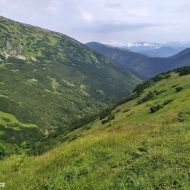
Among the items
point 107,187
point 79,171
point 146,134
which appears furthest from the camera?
point 146,134

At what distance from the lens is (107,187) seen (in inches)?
413

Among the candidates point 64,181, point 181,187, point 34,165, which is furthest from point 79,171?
point 181,187

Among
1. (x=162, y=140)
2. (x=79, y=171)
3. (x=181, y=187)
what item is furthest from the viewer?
(x=162, y=140)

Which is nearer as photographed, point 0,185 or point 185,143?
point 0,185

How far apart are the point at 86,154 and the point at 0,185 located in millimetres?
5322

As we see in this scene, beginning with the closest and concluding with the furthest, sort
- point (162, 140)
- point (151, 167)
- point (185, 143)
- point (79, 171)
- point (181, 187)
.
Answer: point (181, 187)
point (151, 167)
point (79, 171)
point (185, 143)
point (162, 140)

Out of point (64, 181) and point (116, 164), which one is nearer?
point (64, 181)

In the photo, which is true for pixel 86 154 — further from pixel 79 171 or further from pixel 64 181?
pixel 64 181

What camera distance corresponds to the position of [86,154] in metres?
14.2

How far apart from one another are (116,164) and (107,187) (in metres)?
2.35

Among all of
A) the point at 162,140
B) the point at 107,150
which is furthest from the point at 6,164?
the point at 162,140

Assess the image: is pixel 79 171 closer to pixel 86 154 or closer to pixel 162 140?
pixel 86 154

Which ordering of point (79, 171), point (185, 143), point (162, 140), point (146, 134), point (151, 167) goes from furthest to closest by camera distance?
point (146, 134), point (162, 140), point (185, 143), point (79, 171), point (151, 167)

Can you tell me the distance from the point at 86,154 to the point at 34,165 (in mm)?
3680
